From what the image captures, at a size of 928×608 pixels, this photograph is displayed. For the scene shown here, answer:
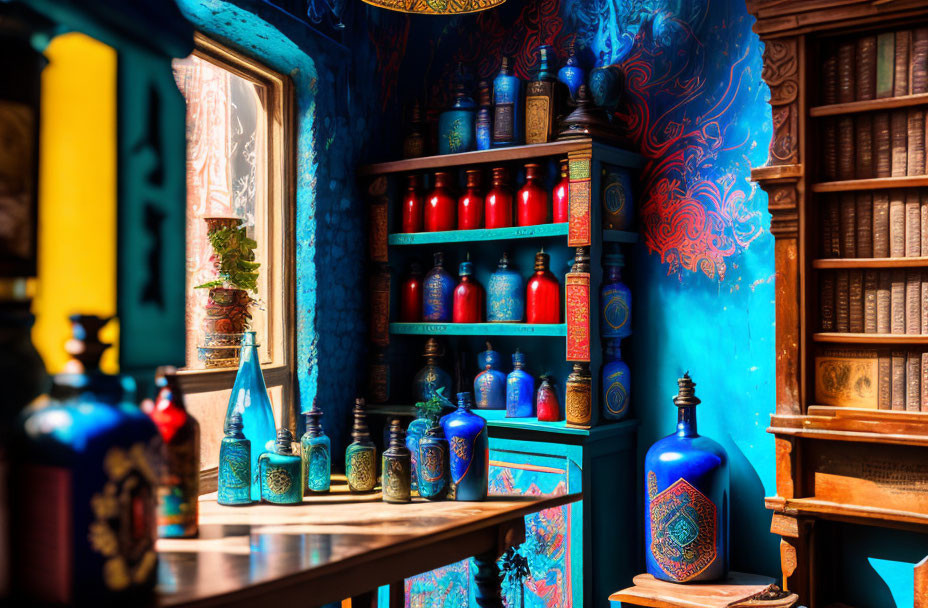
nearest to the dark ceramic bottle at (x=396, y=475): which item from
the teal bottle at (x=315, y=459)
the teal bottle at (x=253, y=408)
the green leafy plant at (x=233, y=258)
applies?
the teal bottle at (x=315, y=459)

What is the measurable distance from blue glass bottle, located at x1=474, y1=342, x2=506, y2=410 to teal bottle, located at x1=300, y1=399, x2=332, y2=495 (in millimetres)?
1241

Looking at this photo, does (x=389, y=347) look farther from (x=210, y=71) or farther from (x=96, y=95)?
(x=96, y=95)

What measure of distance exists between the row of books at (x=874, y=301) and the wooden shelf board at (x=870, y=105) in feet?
1.65

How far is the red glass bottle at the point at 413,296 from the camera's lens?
3576 mm

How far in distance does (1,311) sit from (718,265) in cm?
262

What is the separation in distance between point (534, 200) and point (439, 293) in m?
0.56

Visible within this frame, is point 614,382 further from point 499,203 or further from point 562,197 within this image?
point 499,203

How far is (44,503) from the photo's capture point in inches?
41.9

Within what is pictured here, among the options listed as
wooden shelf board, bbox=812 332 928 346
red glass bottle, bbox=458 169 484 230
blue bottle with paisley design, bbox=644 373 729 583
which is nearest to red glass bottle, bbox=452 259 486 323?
red glass bottle, bbox=458 169 484 230

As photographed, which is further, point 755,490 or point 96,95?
point 755,490

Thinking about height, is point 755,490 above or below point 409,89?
below

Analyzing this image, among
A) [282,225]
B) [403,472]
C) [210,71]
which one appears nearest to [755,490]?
[403,472]

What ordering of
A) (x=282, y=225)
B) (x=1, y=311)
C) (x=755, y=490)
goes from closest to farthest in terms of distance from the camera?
1. (x=1, y=311)
2. (x=755, y=490)
3. (x=282, y=225)

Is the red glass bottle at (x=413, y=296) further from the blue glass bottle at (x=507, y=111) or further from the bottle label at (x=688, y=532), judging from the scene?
the bottle label at (x=688, y=532)
